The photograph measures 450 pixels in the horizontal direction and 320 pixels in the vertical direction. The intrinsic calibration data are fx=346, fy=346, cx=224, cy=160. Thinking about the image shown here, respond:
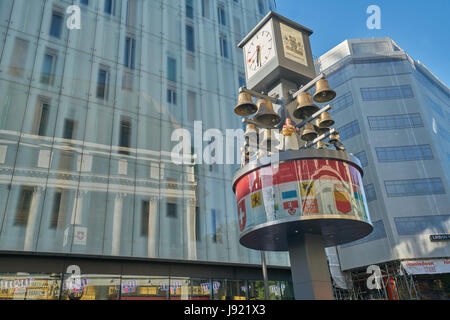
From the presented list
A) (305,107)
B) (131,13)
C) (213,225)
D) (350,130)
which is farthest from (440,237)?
(131,13)

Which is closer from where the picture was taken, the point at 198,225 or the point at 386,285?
the point at 198,225

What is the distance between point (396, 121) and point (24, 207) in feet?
133

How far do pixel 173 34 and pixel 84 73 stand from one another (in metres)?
Result: 8.42

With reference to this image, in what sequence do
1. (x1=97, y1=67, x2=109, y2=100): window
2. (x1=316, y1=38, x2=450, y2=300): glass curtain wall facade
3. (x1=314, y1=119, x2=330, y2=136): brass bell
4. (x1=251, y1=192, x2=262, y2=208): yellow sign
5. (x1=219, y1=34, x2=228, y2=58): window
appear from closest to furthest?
(x1=251, y1=192, x2=262, y2=208): yellow sign
(x1=314, y1=119, x2=330, y2=136): brass bell
(x1=97, y1=67, x2=109, y2=100): window
(x1=219, y1=34, x2=228, y2=58): window
(x1=316, y1=38, x2=450, y2=300): glass curtain wall facade

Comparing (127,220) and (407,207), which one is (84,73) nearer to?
Answer: (127,220)

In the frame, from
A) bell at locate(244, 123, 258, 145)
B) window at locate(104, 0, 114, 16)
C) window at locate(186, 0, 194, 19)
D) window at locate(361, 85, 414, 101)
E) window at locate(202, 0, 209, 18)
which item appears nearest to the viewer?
bell at locate(244, 123, 258, 145)

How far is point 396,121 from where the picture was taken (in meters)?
42.4

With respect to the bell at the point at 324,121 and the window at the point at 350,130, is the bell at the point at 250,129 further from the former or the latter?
the window at the point at 350,130

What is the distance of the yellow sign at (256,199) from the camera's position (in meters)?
8.07

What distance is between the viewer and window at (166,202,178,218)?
21.6 meters

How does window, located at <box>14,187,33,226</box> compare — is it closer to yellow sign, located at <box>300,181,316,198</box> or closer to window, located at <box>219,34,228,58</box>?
yellow sign, located at <box>300,181,316,198</box>

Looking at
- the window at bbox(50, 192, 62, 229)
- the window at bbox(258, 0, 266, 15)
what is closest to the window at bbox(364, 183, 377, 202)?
the window at bbox(258, 0, 266, 15)

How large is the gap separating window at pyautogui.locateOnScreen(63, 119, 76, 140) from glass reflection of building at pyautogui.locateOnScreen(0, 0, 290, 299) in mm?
71

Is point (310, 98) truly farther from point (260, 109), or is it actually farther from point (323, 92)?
point (260, 109)
